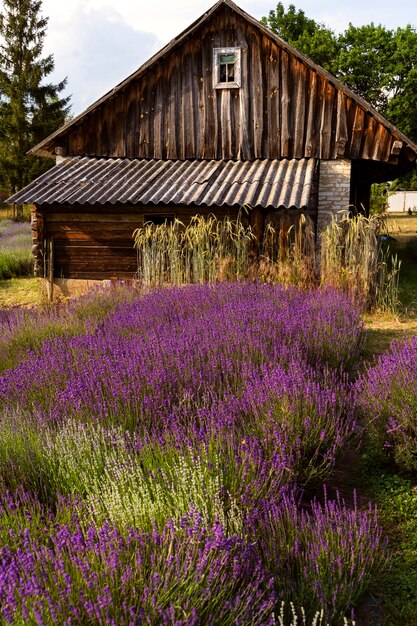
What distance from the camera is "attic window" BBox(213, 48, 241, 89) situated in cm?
1280

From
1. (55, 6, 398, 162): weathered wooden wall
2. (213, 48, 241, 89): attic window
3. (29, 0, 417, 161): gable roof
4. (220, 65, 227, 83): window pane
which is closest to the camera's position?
(29, 0, 417, 161): gable roof

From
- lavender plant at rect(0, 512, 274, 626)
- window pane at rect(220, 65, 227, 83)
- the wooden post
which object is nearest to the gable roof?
window pane at rect(220, 65, 227, 83)

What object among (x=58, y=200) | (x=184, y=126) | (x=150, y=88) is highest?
(x=150, y=88)

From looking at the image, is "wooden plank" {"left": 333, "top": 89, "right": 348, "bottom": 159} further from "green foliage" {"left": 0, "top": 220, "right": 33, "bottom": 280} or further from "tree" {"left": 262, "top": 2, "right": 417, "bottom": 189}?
"tree" {"left": 262, "top": 2, "right": 417, "bottom": 189}

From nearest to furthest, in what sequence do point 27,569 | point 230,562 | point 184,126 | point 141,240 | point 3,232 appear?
point 27,569 < point 230,562 < point 141,240 < point 184,126 < point 3,232

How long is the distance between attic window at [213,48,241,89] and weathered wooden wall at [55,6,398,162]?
0.12 metres

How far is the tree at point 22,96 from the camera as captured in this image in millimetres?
28703

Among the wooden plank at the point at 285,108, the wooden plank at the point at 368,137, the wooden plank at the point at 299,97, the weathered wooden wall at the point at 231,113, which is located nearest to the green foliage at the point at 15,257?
the weathered wooden wall at the point at 231,113

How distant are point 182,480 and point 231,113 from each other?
38.1ft

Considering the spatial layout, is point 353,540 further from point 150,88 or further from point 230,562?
point 150,88

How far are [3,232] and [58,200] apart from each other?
10263 millimetres

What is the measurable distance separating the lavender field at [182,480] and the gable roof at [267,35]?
7569mm

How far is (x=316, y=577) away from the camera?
253 centimetres

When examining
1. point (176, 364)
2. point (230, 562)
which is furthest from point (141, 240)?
point (230, 562)
